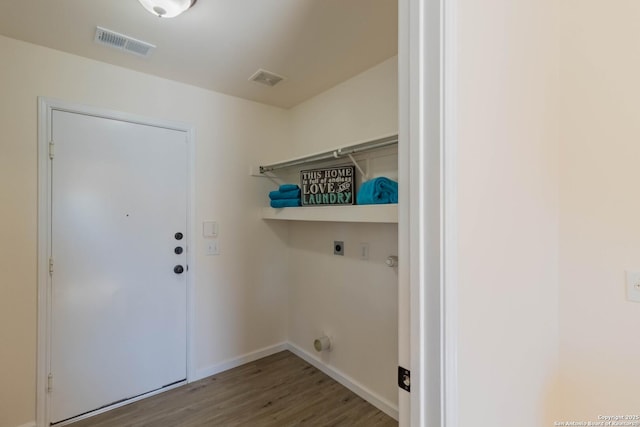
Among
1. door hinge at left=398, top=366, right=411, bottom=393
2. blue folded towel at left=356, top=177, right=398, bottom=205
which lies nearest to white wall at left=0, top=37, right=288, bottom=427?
blue folded towel at left=356, top=177, right=398, bottom=205

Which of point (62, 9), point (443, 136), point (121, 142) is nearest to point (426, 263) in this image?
point (443, 136)

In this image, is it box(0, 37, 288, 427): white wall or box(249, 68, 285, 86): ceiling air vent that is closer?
box(0, 37, 288, 427): white wall

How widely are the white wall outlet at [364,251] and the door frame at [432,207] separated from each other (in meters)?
1.47

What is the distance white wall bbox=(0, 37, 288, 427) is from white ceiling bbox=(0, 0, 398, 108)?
163 mm

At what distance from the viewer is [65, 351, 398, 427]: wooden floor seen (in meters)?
1.97

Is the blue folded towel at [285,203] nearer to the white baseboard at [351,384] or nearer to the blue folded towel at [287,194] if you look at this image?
the blue folded towel at [287,194]

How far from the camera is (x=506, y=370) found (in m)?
0.93

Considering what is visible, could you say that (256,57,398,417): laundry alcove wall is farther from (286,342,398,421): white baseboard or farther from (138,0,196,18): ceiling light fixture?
(138,0,196,18): ceiling light fixture

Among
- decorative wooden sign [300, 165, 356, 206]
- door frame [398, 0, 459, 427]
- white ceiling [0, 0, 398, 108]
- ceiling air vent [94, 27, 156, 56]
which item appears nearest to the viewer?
door frame [398, 0, 459, 427]

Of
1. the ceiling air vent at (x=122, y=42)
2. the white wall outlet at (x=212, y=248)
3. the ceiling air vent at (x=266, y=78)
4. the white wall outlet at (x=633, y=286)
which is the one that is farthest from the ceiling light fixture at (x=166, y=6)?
the white wall outlet at (x=633, y=286)

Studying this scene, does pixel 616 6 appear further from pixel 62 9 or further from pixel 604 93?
pixel 62 9

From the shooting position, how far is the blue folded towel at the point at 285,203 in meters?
2.50

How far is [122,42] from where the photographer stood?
5.99 feet

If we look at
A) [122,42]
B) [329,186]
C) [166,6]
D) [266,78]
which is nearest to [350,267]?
[329,186]
